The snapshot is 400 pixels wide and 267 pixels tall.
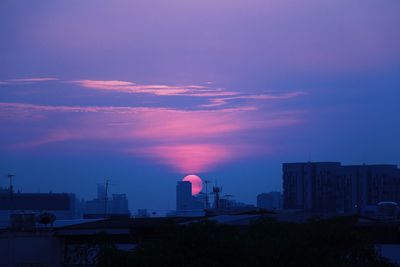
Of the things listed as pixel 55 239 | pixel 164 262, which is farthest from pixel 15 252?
pixel 164 262

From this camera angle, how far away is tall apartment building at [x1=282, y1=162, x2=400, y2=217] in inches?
3073

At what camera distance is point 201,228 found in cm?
1708

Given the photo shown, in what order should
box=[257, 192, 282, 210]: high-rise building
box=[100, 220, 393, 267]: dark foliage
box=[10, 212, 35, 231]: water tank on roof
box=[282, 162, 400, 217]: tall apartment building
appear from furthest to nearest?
box=[257, 192, 282, 210]: high-rise building, box=[282, 162, 400, 217]: tall apartment building, box=[10, 212, 35, 231]: water tank on roof, box=[100, 220, 393, 267]: dark foliage

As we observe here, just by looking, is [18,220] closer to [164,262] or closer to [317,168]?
[164,262]

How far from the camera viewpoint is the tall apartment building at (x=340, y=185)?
78.1 meters

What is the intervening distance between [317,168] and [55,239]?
4987 centimetres

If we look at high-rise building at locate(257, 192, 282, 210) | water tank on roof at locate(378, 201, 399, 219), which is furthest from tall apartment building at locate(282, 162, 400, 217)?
water tank on roof at locate(378, 201, 399, 219)

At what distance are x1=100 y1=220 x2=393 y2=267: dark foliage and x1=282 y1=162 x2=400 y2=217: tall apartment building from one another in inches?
2286

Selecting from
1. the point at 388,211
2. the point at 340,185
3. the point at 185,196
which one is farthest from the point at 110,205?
the point at 388,211

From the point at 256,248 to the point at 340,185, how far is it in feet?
205

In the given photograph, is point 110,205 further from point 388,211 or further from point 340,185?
point 388,211

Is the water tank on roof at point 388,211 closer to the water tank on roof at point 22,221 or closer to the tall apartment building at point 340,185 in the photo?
the water tank on roof at point 22,221

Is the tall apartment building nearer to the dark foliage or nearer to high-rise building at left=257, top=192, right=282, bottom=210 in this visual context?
high-rise building at left=257, top=192, right=282, bottom=210

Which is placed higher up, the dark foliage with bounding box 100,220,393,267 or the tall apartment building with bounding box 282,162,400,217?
the tall apartment building with bounding box 282,162,400,217
